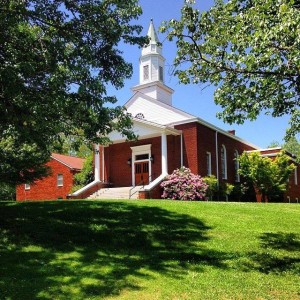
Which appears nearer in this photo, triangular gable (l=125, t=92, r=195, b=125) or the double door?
the double door

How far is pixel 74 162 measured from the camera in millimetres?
40156

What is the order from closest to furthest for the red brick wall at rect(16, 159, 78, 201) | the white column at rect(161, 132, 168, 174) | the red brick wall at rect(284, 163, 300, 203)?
1. the white column at rect(161, 132, 168, 174)
2. the red brick wall at rect(284, 163, 300, 203)
3. the red brick wall at rect(16, 159, 78, 201)

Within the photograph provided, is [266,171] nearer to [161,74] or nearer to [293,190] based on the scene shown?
[293,190]

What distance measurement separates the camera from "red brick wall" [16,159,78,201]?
37.0 m

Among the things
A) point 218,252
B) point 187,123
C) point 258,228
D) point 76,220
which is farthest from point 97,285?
point 187,123

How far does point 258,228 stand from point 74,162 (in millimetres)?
30745

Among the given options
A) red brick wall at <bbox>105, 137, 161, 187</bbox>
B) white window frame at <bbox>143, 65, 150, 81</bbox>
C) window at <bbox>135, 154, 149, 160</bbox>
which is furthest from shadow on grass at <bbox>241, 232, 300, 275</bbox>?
white window frame at <bbox>143, 65, 150, 81</bbox>

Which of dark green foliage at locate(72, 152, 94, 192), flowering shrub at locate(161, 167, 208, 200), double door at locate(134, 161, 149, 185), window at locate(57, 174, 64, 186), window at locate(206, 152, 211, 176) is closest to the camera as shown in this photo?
flowering shrub at locate(161, 167, 208, 200)

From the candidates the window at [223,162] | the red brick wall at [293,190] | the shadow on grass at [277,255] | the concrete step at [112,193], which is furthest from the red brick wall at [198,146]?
the shadow on grass at [277,255]

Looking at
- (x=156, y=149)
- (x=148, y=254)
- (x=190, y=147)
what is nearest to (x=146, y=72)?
(x=156, y=149)

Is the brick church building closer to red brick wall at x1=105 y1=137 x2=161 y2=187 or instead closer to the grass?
red brick wall at x1=105 y1=137 x2=161 y2=187

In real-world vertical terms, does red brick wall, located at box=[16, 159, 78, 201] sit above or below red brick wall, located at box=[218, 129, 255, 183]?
below

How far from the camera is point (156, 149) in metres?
26.5

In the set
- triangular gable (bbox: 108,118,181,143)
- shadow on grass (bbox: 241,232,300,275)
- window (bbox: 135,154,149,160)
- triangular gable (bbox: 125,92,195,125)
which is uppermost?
triangular gable (bbox: 125,92,195,125)
